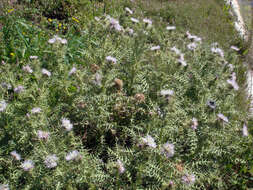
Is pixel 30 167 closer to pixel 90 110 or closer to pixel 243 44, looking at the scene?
pixel 90 110

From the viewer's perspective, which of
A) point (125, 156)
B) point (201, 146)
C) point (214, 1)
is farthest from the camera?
point (214, 1)

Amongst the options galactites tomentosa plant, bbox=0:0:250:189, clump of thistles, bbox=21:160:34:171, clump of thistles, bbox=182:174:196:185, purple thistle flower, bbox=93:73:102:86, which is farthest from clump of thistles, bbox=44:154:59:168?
clump of thistles, bbox=182:174:196:185

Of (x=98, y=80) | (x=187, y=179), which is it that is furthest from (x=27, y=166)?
(x=187, y=179)

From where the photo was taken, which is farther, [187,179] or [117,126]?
[117,126]

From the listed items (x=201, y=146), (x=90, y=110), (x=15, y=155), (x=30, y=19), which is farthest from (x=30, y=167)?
(x=30, y=19)

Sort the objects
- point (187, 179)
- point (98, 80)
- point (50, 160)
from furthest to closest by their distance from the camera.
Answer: point (98, 80) < point (187, 179) < point (50, 160)

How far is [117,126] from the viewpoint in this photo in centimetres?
219

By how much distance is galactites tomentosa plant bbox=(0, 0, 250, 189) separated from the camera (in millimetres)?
1685

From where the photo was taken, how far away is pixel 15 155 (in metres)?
1.74

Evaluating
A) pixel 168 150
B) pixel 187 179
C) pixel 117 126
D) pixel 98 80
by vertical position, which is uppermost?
pixel 98 80

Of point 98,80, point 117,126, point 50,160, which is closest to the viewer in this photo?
point 50,160

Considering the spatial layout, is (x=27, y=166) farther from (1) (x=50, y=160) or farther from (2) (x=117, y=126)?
(2) (x=117, y=126)

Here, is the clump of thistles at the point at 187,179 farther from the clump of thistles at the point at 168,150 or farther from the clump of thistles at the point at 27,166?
the clump of thistles at the point at 27,166

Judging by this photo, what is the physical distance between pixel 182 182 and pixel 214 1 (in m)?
7.35
